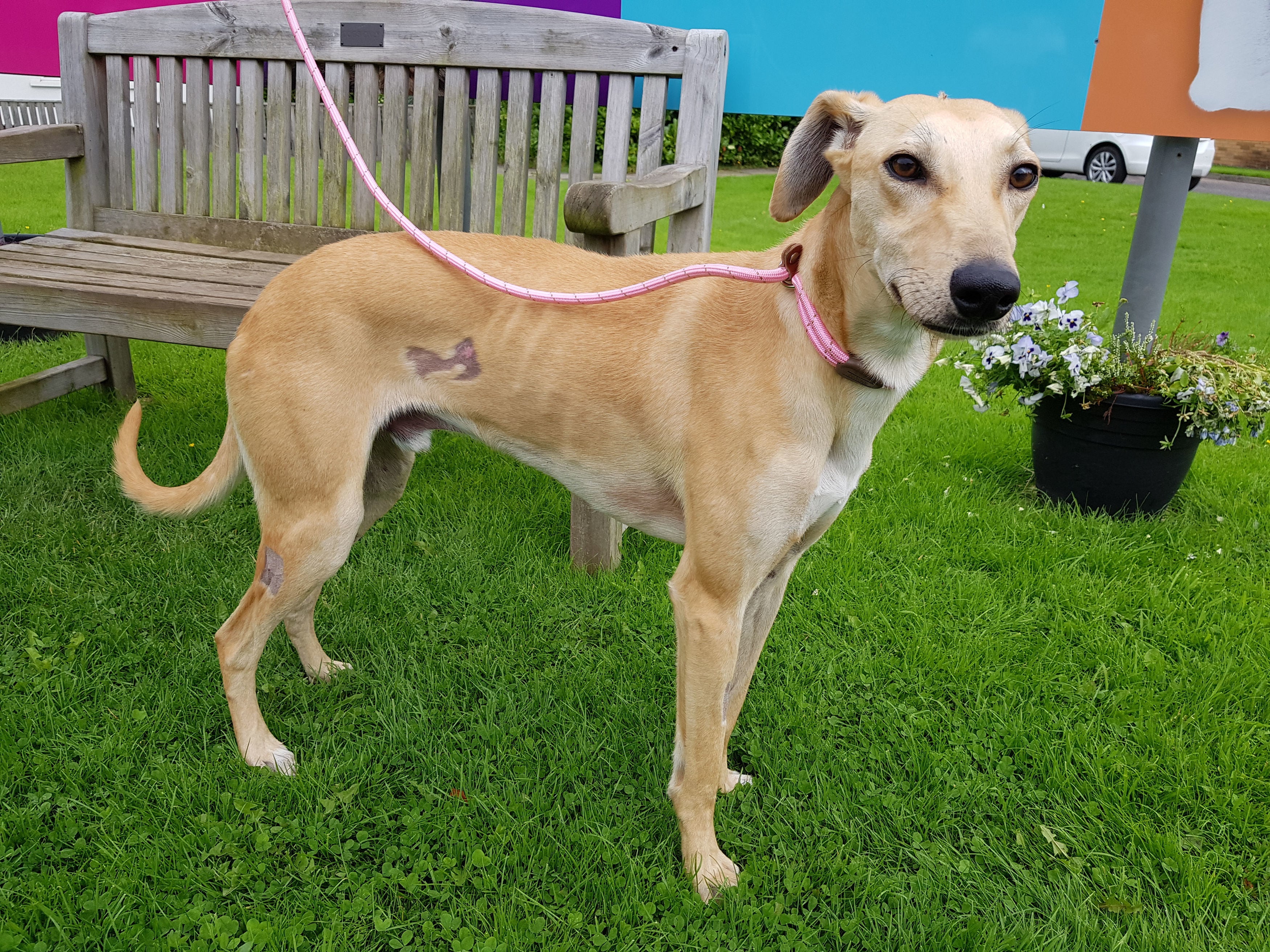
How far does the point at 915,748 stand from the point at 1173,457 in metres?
2.24

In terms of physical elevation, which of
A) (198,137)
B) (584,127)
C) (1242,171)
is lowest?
(198,137)

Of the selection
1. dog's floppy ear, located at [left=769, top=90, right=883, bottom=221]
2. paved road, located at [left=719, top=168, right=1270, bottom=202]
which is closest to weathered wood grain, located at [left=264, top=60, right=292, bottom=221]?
dog's floppy ear, located at [left=769, top=90, right=883, bottom=221]

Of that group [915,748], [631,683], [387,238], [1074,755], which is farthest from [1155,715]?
[387,238]

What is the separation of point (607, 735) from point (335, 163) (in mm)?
3011

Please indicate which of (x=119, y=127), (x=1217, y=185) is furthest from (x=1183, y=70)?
(x=1217, y=185)

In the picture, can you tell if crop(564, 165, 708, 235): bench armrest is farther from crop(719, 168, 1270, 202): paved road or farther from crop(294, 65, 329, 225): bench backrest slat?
crop(719, 168, 1270, 202): paved road

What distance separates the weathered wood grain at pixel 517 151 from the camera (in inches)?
143

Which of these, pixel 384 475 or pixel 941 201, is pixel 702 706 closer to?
pixel 941 201

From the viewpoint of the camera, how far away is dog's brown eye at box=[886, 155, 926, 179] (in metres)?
1.71

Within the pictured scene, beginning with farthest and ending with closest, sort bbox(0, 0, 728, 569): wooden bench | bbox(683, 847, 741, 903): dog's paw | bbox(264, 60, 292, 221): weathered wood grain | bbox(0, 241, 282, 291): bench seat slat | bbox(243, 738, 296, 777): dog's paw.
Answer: bbox(264, 60, 292, 221): weathered wood grain
bbox(0, 241, 282, 291): bench seat slat
bbox(0, 0, 728, 569): wooden bench
bbox(243, 738, 296, 777): dog's paw
bbox(683, 847, 741, 903): dog's paw

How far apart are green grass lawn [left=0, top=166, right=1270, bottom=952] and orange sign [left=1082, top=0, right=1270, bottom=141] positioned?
5.73ft

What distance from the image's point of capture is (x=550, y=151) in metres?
3.66

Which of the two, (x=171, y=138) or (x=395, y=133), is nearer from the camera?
(x=395, y=133)

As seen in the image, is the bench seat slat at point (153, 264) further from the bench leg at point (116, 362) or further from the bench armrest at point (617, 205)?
the bench armrest at point (617, 205)
